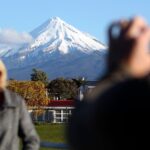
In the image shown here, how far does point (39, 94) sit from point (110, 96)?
287ft

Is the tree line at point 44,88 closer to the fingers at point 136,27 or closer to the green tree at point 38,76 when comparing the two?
the green tree at point 38,76

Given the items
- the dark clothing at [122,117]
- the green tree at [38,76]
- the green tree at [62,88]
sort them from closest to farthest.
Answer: the dark clothing at [122,117]
the green tree at [62,88]
the green tree at [38,76]

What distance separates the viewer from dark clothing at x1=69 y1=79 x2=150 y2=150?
2.04 m

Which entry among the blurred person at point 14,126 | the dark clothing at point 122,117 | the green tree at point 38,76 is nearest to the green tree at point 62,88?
the green tree at point 38,76

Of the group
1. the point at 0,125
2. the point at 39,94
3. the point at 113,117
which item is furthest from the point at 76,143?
the point at 39,94

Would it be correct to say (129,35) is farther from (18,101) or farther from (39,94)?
(39,94)

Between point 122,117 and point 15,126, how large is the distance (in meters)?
3.64

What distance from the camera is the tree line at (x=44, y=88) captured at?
89188 millimetres

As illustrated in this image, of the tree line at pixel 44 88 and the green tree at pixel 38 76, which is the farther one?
the green tree at pixel 38 76

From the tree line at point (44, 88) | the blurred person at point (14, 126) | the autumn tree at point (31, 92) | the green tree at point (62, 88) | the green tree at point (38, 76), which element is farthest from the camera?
the green tree at point (38, 76)

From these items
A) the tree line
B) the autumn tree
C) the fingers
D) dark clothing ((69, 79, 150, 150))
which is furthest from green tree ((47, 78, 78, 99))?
dark clothing ((69, 79, 150, 150))

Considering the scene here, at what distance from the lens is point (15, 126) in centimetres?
562

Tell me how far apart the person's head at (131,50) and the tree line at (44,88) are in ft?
282

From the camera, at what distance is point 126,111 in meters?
2.04
